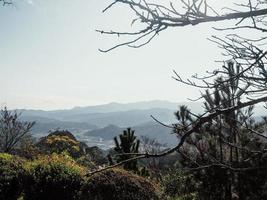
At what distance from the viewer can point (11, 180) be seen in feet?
44.9

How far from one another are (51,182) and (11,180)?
1383 millimetres

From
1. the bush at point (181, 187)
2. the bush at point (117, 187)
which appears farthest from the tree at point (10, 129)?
the bush at point (117, 187)

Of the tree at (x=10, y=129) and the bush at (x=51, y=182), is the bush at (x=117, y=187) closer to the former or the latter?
the bush at (x=51, y=182)

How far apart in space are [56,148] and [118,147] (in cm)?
943

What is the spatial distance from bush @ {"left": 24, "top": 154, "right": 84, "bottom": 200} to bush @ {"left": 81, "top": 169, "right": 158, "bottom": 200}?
0.48 meters

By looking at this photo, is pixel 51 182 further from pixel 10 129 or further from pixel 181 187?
pixel 10 129

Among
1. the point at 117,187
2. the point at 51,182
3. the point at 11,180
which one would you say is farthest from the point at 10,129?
the point at 117,187

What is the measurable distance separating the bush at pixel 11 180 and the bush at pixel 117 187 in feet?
7.20

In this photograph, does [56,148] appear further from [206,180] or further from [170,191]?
[206,180]

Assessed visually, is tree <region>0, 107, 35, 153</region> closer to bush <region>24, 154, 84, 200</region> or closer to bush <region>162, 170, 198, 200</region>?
bush <region>162, 170, 198, 200</region>

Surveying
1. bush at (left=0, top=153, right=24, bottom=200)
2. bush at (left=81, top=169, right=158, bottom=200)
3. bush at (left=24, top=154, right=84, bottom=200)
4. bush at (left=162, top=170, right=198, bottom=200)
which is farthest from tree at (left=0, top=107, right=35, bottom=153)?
bush at (left=81, top=169, right=158, bottom=200)

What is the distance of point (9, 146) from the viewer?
85.3 feet

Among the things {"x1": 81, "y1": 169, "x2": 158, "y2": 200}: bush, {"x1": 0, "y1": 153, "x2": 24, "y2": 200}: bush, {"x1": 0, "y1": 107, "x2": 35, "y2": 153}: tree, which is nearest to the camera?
{"x1": 81, "y1": 169, "x2": 158, "y2": 200}: bush

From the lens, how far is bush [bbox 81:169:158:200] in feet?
41.1
